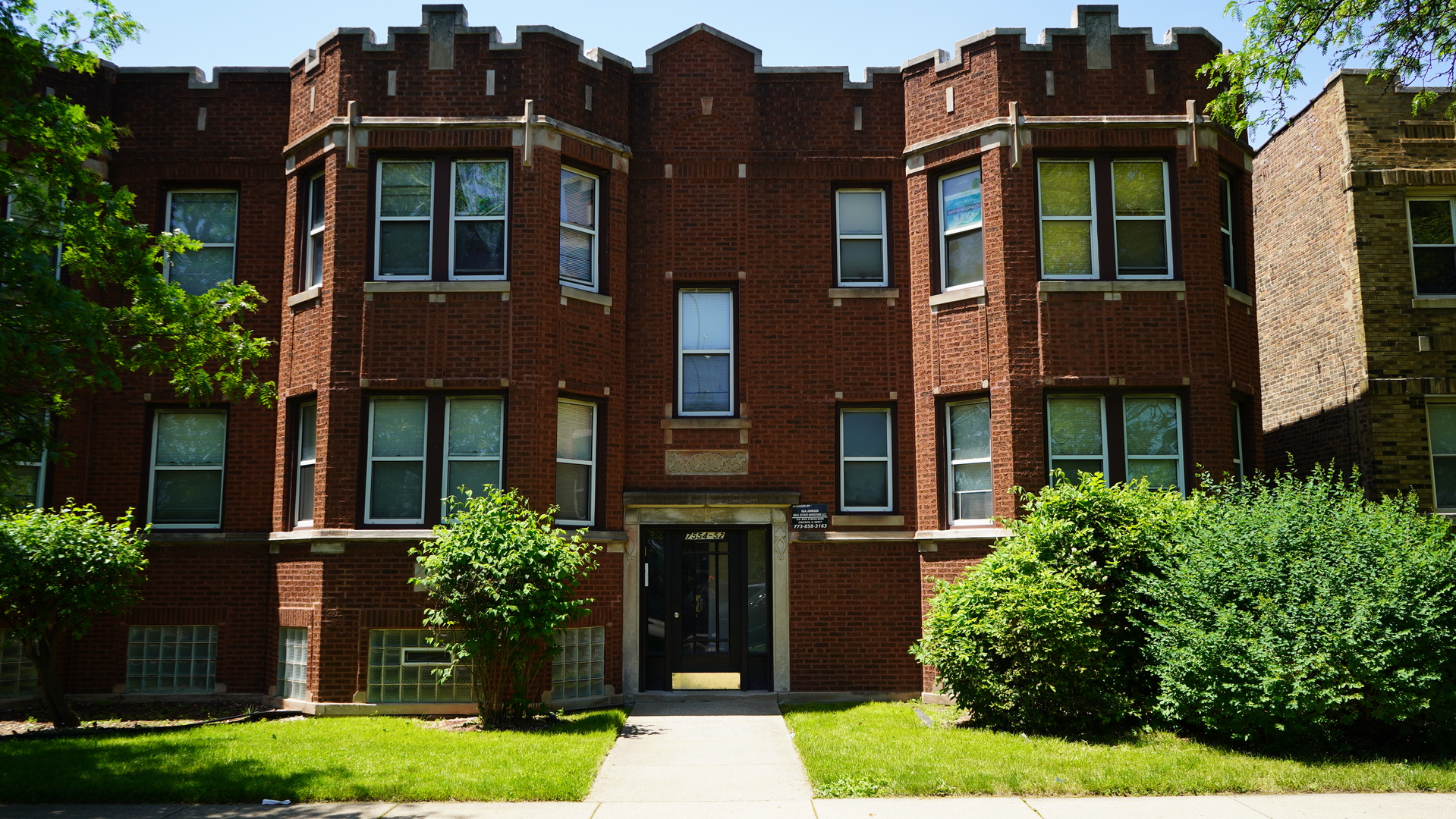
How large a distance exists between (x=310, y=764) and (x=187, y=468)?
250 inches

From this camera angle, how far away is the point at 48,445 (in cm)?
912

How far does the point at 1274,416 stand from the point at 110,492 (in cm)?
1725

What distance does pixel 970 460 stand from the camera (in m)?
13.7

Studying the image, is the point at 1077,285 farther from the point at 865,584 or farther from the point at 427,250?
the point at 427,250

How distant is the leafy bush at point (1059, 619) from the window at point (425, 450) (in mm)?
5780

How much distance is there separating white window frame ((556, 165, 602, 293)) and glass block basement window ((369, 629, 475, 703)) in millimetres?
4769

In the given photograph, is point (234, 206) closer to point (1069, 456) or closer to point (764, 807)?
point (764, 807)

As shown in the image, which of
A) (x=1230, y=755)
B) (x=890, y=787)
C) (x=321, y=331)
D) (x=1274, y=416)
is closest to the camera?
(x=890, y=787)

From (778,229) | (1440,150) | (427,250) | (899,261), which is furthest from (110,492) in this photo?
(1440,150)

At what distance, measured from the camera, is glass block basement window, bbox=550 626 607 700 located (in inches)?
507

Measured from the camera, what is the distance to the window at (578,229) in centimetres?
1388

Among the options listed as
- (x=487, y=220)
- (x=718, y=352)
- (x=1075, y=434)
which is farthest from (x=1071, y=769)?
(x=487, y=220)

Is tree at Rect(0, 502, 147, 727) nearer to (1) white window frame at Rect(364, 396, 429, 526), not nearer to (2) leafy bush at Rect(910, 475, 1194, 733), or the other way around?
(1) white window frame at Rect(364, 396, 429, 526)

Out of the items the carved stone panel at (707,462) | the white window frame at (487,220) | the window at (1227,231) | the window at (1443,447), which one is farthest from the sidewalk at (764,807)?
the window at (1227,231)
